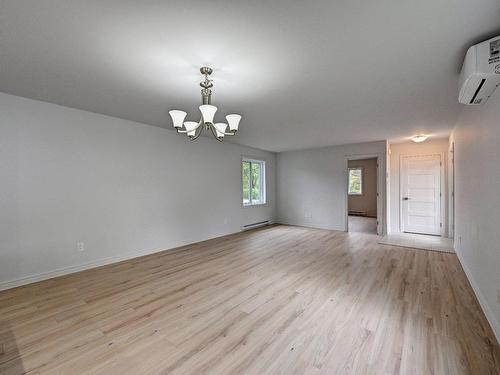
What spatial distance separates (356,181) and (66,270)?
9507mm

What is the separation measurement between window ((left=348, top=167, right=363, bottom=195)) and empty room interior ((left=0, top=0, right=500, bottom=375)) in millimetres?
4146

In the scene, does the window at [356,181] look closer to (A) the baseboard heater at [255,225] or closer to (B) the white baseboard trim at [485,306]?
(A) the baseboard heater at [255,225]

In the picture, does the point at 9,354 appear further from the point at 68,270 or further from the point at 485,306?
the point at 485,306

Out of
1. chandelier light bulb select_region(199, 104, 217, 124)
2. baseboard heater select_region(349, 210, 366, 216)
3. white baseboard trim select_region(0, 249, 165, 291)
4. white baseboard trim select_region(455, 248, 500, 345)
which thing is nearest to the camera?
white baseboard trim select_region(455, 248, 500, 345)

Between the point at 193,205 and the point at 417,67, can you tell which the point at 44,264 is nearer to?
the point at 193,205

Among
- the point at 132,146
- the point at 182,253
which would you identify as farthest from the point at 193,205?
the point at 132,146

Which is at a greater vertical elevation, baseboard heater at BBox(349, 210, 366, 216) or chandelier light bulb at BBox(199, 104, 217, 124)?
chandelier light bulb at BBox(199, 104, 217, 124)

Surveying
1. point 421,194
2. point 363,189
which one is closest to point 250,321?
point 421,194

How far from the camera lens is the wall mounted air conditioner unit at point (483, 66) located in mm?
1678

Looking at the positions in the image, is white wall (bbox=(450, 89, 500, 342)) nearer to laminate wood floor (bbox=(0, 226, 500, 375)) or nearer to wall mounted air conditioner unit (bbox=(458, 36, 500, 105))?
wall mounted air conditioner unit (bbox=(458, 36, 500, 105))

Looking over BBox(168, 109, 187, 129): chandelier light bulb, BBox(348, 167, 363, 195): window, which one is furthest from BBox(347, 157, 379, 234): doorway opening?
BBox(168, 109, 187, 129): chandelier light bulb

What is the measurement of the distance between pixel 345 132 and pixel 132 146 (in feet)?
13.6

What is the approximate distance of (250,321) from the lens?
207 centimetres

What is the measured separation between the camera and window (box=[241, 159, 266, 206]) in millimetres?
6523
